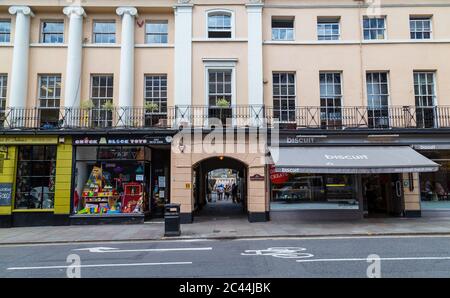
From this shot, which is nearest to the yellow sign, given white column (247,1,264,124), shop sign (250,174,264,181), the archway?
the archway

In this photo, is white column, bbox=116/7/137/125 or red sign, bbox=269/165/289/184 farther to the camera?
white column, bbox=116/7/137/125

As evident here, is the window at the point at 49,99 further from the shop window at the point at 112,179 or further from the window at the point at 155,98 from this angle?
the window at the point at 155,98

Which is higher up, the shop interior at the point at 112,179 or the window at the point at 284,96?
the window at the point at 284,96

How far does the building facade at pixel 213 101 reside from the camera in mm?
15422

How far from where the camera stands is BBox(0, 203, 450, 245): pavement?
38.6 feet

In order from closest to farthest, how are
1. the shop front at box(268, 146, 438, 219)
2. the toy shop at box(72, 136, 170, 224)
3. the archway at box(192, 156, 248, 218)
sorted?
1. the shop front at box(268, 146, 438, 219)
2. the toy shop at box(72, 136, 170, 224)
3. the archway at box(192, 156, 248, 218)

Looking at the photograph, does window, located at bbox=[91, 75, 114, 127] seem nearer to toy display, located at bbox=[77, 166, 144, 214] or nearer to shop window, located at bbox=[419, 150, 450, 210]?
toy display, located at bbox=[77, 166, 144, 214]

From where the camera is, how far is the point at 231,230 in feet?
42.7

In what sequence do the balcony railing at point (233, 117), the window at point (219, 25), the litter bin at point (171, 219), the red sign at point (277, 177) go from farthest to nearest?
the window at point (219, 25), the balcony railing at point (233, 117), the red sign at point (277, 177), the litter bin at point (171, 219)

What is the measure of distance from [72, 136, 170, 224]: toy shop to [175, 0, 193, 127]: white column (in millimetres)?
2255

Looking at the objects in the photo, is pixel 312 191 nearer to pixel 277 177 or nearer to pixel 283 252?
pixel 277 177

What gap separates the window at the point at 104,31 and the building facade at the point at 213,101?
0.22 feet

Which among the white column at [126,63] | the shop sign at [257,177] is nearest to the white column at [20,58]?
the white column at [126,63]

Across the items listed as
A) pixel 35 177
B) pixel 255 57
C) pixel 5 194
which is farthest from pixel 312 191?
pixel 5 194
